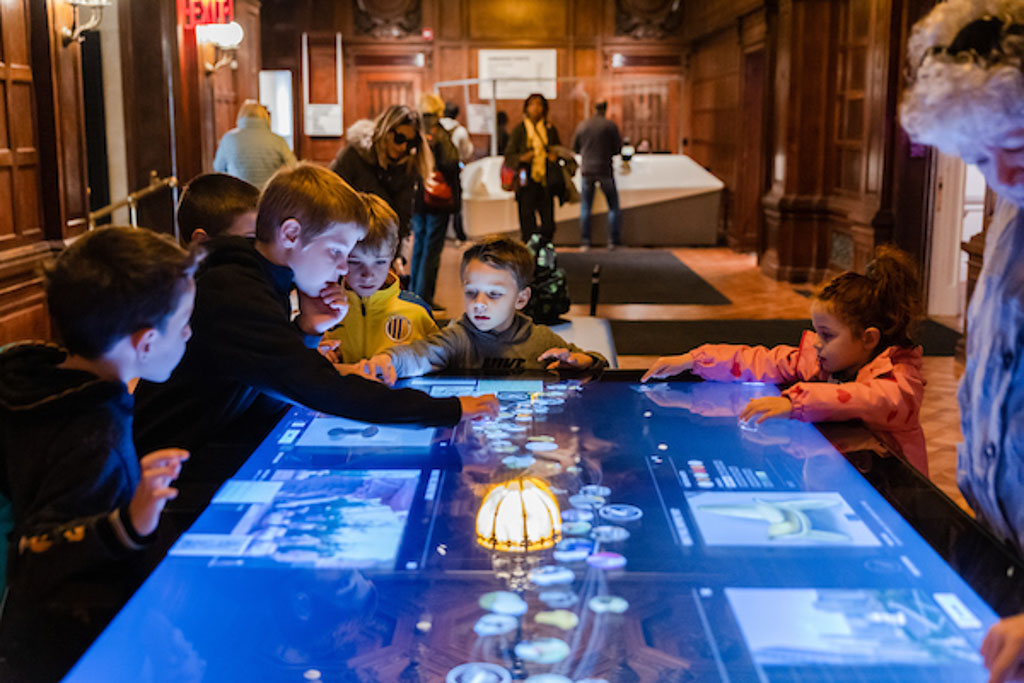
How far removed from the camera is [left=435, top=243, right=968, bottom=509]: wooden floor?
4668 mm

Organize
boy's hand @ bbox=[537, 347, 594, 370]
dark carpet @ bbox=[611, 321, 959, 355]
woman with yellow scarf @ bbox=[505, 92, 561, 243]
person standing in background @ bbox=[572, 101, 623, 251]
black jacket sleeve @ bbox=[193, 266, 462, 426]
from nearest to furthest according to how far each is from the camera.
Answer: black jacket sleeve @ bbox=[193, 266, 462, 426]
boy's hand @ bbox=[537, 347, 594, 370]
dark carpet @ bbox=[611, 321, 959, 355]
woman with yellow scarf @ bbox=[505, 92, 561, 243]
person standing in background @ bbox=[572, 101, 623, 251]

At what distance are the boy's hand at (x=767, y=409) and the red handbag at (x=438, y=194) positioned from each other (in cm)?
536

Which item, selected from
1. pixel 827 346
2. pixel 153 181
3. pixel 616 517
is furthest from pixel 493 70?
pixel 616 517

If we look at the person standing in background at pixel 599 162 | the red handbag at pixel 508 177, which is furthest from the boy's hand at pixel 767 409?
the person standing in background at pixel 599 162

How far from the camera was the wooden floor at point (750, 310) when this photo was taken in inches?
184

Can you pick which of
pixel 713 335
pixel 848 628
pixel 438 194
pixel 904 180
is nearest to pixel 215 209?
pixel 848 628

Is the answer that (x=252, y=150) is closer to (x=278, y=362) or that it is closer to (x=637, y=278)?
(x=637, y=278)

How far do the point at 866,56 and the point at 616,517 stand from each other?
7.94 meters

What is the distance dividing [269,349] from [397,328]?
3.65ft

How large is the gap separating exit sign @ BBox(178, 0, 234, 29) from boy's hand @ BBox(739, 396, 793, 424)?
7.62m

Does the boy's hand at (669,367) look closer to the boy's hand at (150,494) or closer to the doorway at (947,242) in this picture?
the boy's hand at (150,494)

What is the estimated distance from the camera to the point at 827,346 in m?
2.54

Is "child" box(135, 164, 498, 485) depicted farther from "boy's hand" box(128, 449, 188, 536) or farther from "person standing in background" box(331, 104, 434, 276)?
"person standing in background" box(331, 104, 434, 276)

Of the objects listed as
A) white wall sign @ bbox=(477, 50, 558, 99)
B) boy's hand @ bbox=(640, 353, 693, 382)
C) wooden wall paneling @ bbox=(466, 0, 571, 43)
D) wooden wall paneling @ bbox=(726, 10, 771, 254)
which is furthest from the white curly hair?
wooden wall paneling @ bbox=(466, 0, 571, 43)
